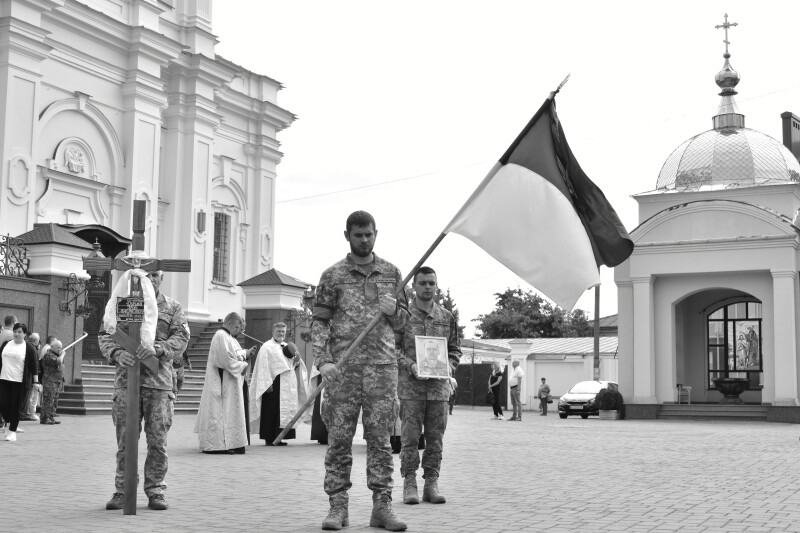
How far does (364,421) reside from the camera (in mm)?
7301

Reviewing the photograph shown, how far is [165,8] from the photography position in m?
31.6

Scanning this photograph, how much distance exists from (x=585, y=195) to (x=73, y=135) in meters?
21.9

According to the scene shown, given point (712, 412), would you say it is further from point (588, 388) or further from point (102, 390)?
point (102, 390)

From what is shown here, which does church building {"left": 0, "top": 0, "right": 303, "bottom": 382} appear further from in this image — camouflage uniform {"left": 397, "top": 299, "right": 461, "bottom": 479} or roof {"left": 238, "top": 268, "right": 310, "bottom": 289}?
camouflage uniform {"left": 397, "top": 299, "right": 461, "bottom": 479}

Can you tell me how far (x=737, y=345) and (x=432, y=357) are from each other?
2734 cm

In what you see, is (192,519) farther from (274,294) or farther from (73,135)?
(73,135)

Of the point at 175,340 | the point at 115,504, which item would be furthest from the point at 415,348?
the point at 115,504

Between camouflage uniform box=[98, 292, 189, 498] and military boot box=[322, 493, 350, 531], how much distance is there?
5.76ft

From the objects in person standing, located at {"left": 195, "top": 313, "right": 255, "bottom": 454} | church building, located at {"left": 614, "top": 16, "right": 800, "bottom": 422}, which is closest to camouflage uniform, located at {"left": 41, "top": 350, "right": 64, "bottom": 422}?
person standing, located at {"left": 195, "top": 313, "right": 255, "bottom": 454}

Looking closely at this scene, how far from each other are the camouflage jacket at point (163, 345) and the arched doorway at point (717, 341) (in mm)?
27246

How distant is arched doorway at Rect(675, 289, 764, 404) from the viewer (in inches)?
1328

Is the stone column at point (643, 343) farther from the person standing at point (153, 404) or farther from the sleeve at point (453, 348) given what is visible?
the person standing at point (153, 404)

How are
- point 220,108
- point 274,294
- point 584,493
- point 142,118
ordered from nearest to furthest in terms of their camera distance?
point 584,493
point 274,294
point 142,118
point 220,108

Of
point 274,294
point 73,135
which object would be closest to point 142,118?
point 73,135
